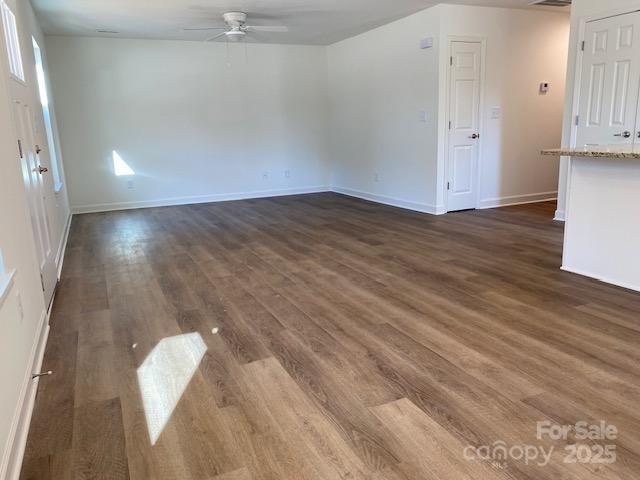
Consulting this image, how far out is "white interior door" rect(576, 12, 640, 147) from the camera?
4.53 metres

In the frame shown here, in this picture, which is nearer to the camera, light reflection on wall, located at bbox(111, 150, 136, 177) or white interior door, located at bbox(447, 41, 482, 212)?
white interior door, located at bbox(447, 41, 482, 212)

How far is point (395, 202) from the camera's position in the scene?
688cm

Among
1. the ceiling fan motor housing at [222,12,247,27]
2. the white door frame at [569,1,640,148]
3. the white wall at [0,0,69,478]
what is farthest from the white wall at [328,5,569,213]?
the white wall at [0,0,69,478]

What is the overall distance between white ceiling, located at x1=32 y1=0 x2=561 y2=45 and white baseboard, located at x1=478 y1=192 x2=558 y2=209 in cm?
246

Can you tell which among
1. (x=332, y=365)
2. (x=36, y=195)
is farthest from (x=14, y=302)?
(x=36, y=195)

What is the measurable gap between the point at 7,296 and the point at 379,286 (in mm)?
2359

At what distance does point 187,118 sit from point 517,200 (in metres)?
5.17

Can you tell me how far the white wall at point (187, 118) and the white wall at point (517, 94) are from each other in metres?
3.17

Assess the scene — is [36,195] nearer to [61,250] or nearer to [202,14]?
[61,250]

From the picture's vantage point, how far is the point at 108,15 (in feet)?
17.8

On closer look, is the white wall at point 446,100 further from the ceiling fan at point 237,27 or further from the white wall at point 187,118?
the ceiling fan at point 237,27

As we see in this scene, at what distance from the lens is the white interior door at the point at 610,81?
453 cm

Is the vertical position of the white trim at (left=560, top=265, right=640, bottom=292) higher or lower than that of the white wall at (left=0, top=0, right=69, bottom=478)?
lower

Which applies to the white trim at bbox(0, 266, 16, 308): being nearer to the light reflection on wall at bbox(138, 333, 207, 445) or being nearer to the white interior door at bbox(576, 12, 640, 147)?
the light reflection on wall at bbox(138, 333, 207, 445)
